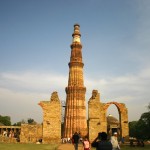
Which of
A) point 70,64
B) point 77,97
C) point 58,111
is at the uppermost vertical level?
point 70,64

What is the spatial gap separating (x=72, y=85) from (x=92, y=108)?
12610 millimetres

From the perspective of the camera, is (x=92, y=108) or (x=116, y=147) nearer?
(x=116, y=147)

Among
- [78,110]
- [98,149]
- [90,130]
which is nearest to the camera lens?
Answer: [98,149]

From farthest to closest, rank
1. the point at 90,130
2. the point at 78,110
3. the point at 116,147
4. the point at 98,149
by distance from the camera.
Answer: the point at 78,110 → the point at 90,130 → the point at 116,147 → the point at 98,149

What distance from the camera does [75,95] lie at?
32.2 meters

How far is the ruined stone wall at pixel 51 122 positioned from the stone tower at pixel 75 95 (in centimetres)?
1115

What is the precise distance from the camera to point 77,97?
3216 cm

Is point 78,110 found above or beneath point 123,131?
above

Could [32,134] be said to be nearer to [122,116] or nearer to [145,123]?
[122,116]

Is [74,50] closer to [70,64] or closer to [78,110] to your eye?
[70,64]

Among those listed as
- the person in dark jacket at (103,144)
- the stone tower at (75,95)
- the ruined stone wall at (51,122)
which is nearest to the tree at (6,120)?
the stone tower at (75,95)

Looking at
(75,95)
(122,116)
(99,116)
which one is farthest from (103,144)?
(75,95)

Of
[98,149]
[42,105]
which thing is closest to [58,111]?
[42,105]

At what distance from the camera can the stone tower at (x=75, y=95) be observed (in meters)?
31.4
